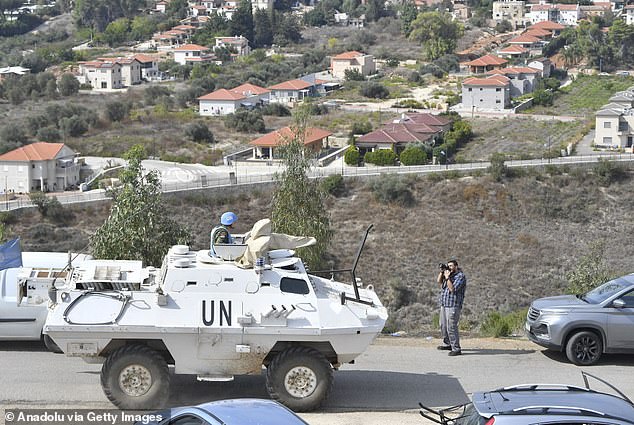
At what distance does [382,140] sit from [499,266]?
56.4 ft

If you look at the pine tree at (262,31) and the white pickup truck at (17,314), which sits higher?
the white pickup truck at (17,314)

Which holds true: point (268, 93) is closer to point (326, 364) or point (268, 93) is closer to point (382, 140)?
point (382, 140)

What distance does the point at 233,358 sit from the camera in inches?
447

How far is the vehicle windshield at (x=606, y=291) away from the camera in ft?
45.0

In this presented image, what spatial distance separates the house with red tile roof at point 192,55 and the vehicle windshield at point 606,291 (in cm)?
9030

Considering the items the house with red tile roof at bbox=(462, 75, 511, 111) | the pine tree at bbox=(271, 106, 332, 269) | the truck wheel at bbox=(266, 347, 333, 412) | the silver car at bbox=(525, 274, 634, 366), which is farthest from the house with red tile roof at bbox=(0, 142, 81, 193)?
the truck wheel at bbox=(266, 347, 333, 412)

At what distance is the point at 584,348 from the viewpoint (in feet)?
44.7

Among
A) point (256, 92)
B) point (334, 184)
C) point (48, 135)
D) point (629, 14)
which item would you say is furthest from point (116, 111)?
point (629, 14)

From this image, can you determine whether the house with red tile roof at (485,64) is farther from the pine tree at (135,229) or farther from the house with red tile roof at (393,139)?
the pine tree at (135,229)

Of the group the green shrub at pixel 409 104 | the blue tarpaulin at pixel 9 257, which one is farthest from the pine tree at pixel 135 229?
the green shrub at pixel 409 104

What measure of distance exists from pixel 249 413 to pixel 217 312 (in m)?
3.56

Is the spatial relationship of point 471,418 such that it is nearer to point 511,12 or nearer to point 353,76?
point 353,76

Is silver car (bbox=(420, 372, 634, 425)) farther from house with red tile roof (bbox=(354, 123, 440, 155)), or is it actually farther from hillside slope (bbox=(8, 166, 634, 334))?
house with red tile roof (bbox=(354, 123, 440, 155))

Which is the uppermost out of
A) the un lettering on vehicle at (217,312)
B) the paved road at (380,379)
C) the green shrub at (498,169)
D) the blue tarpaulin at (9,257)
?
the un lettering on vehicle at (217,312)
